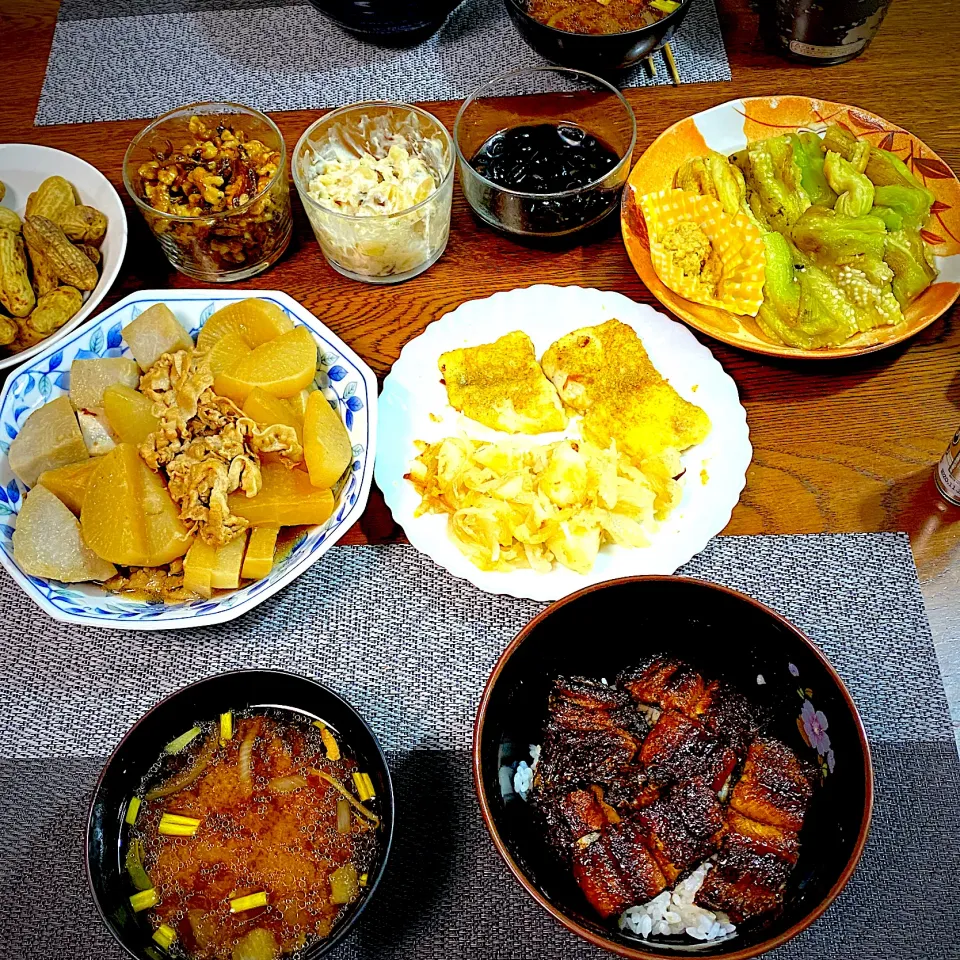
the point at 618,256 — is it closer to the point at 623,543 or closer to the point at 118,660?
the point at 623,543

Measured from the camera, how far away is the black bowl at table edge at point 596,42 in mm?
1844

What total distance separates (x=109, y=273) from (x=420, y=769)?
1101mm

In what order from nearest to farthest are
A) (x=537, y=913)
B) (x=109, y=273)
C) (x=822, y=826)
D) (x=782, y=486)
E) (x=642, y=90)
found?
(x=822, y=826), (x=537, y=913), (x=782, y=486), (x=109, y=273), (x=642, y=90)

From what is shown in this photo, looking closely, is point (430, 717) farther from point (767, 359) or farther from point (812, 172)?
point (812, 172)

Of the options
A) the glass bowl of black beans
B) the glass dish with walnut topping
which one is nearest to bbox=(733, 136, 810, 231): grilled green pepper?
the glass bowl of black beans

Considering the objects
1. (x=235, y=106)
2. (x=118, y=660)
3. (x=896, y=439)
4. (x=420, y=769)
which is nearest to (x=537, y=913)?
(x=420, y=769)

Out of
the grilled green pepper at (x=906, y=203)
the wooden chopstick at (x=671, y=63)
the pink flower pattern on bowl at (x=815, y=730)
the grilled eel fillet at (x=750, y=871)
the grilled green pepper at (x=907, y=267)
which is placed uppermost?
the wooden chopstick at (x=671, y=63)

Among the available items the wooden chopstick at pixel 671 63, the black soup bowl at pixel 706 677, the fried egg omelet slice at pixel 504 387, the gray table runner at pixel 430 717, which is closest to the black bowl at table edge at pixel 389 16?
the wooden chopstick at pixel 671 63

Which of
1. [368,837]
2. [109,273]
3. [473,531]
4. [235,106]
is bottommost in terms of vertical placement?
[368,837]

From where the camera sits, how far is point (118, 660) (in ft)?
4.87

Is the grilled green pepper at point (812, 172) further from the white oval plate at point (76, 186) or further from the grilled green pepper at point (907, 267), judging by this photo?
the white oval plate at point (76, 186)

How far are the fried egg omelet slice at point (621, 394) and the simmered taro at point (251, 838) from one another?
0.72 meters

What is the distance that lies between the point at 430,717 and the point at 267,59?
1608mm

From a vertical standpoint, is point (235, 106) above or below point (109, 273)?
above
